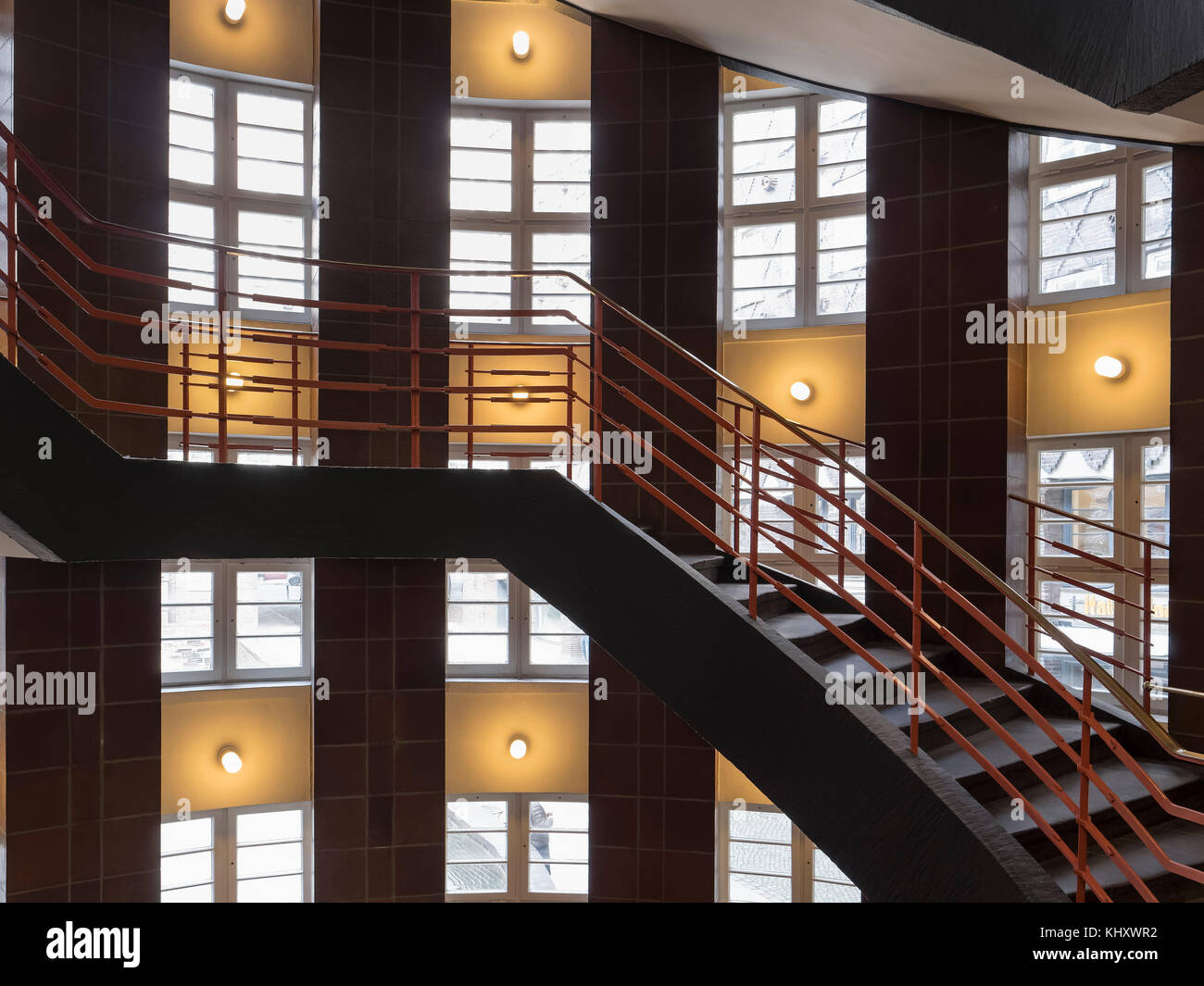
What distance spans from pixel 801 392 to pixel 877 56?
3.41 meters

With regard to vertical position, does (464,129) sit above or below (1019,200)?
above

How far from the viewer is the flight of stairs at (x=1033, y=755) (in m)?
3.66

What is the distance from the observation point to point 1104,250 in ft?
25.6

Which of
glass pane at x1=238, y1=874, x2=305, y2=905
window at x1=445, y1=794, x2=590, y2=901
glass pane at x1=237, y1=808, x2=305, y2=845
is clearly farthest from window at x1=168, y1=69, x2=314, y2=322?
glass pane at x1=238, y1=874, x2=305, y2=905

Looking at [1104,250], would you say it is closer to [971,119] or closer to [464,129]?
[971,119]

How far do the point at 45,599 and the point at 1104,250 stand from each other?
29.6ft

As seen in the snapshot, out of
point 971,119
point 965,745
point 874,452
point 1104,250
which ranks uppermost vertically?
point 971,119

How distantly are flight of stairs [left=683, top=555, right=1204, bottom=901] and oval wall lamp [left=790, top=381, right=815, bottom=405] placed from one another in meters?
3.57

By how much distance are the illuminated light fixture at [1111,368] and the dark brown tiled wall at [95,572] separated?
25.2 feet

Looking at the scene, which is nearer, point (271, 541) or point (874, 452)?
point (271, 541)

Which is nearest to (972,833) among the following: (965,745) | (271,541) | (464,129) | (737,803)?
(965,745)

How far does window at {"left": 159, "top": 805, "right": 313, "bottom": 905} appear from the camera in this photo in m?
8.10

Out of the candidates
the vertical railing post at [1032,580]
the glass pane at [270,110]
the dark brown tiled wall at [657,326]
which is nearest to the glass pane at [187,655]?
Answer: the dark brown tiled wall at [657,326]
